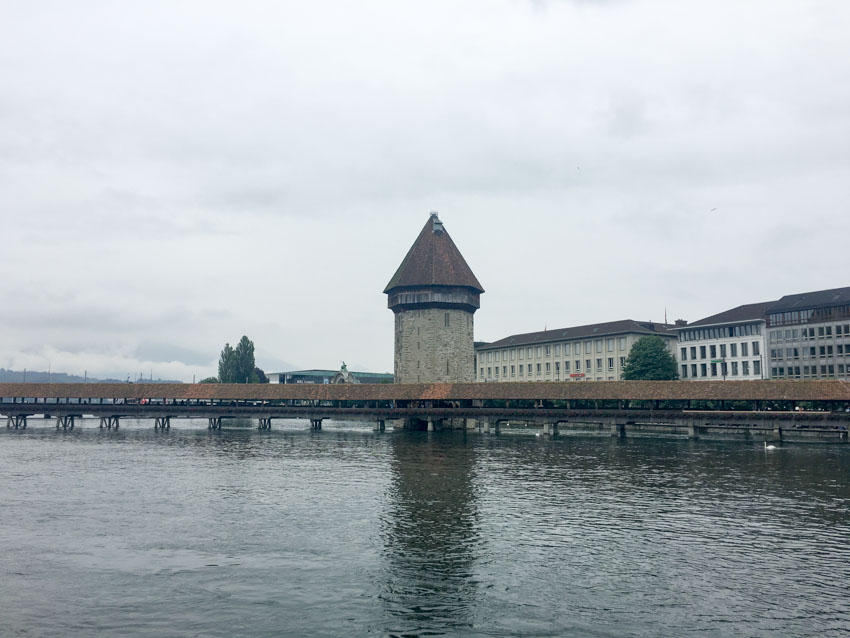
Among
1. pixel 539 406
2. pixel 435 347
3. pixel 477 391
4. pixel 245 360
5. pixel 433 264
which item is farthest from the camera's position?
pixel 245 360

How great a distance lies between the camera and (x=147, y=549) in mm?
17141

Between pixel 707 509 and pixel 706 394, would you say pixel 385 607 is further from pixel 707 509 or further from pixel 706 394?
pixel 706 394

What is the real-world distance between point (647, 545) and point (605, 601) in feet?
15.5

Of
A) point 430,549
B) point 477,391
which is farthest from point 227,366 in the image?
point 430,549

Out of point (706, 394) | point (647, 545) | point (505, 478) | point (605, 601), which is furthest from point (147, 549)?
point (706, 394)

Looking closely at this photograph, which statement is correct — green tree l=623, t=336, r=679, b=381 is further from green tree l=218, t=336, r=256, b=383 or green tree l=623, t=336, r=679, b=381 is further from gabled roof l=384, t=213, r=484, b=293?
green tree l=218, t=336, r=256, b=383

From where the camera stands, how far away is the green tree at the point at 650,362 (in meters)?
78.3

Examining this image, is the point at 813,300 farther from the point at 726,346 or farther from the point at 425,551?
the point at 425,551

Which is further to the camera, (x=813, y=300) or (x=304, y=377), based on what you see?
(x=304, y=377)

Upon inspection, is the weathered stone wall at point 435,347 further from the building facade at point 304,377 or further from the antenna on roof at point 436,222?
the building facade at point 304,377

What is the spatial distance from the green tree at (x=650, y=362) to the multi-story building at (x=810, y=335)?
10797 mm

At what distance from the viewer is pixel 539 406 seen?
199 feet

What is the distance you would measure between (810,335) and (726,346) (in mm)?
10467

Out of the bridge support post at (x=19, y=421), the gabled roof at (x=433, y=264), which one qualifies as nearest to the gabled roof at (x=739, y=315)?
the gabled roof at (x=433, y=264)
